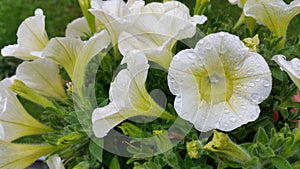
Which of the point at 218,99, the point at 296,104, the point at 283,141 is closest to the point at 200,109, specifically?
the point at 218,99

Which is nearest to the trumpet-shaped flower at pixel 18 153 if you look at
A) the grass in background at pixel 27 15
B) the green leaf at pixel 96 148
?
the green leaf at pixel 96 148

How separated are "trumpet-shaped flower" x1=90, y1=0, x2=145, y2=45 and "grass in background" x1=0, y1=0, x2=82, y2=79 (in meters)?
1.60

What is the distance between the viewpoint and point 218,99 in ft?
2.56

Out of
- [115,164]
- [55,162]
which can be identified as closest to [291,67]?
[115,164]

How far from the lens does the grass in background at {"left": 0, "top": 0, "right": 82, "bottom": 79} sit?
8.25 ft

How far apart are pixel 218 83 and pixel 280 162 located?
0.18m

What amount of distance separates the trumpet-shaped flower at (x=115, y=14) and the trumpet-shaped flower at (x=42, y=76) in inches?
7.5

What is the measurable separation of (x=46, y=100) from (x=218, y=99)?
404 mm

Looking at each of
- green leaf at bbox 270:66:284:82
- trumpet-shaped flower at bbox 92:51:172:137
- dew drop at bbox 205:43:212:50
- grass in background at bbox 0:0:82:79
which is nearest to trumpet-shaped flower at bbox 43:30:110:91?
trumpet-shaped flower at bbox 92:51:172:137

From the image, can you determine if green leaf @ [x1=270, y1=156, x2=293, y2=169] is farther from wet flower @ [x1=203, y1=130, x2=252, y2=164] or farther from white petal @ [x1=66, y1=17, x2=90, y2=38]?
white petal @ [x1=66, y1=17, x2=90, y2=38]

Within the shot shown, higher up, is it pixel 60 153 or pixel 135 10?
pixel 135 10

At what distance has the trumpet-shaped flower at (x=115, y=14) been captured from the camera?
35.1 inches

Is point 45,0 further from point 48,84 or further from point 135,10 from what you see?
point 135,10

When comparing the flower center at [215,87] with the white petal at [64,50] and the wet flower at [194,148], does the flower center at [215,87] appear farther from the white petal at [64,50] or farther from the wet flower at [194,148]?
the white petal at [64,50]
